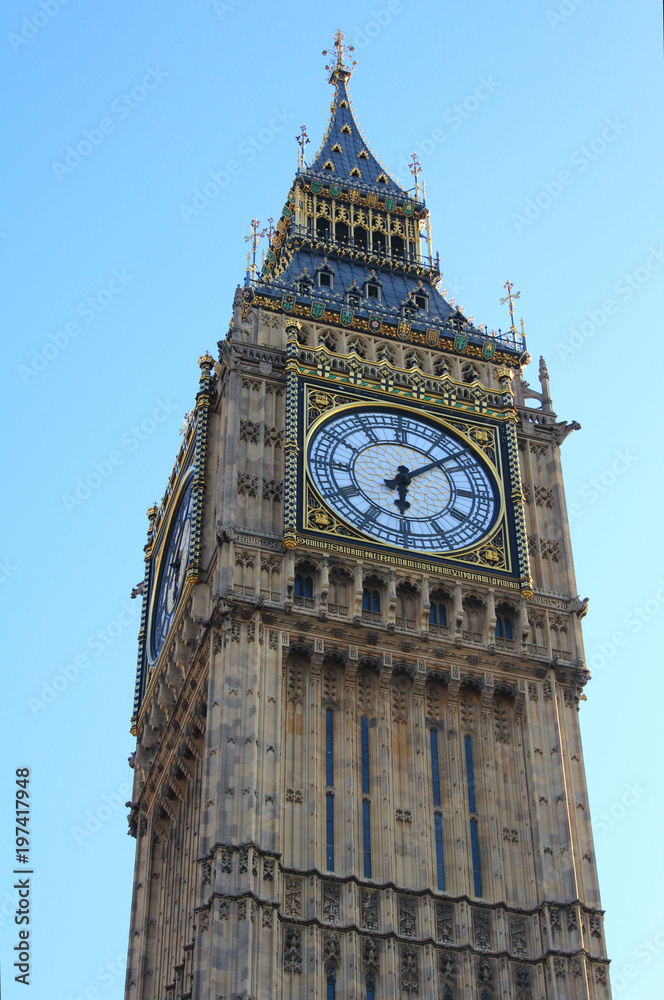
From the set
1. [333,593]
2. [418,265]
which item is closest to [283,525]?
[333,593]

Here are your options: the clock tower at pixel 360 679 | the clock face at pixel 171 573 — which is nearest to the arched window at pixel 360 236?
the clock tower at pixel 360 679

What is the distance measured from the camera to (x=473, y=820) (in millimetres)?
44594

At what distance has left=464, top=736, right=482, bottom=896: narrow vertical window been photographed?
143 ft

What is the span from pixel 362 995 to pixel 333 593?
409 inches

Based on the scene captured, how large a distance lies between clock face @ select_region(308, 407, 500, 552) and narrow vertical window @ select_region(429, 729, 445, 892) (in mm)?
5197

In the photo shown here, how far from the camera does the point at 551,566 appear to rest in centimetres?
4994

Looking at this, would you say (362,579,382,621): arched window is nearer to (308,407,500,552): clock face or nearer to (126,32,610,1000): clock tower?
(126,32,610,1000): clock tower

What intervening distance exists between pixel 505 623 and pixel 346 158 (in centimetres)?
2282

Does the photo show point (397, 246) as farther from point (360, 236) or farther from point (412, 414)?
point (412, 414)

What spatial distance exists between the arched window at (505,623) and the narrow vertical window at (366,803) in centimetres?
451

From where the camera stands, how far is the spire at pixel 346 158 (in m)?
63.1

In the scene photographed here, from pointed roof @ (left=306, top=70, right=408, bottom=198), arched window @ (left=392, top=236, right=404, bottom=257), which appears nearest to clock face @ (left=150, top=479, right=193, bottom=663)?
arched window @ (left=392, top=236, right=404, bottom=257)

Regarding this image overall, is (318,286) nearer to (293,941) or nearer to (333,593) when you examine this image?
(333,593)

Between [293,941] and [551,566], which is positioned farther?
[551,566]
